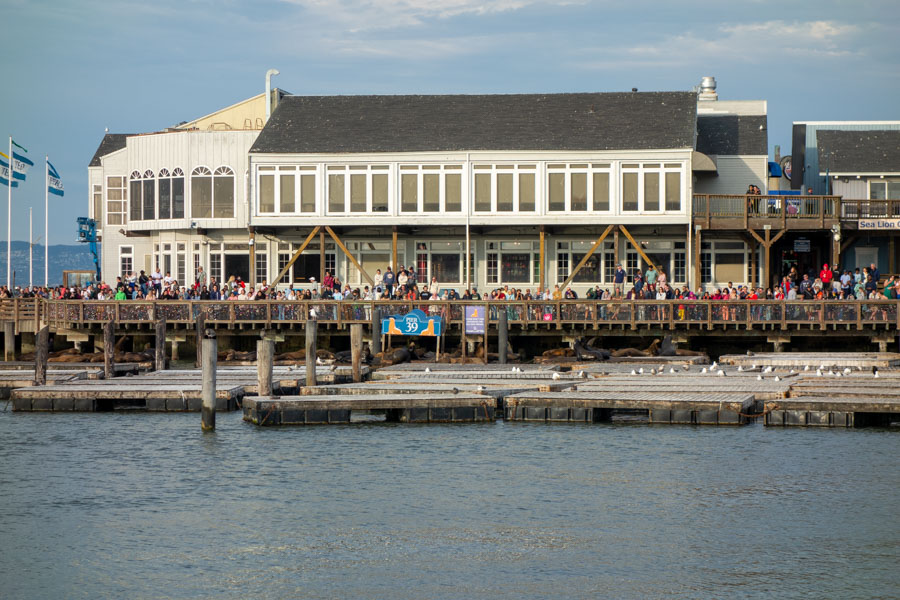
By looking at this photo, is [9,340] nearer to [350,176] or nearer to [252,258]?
[252,258]

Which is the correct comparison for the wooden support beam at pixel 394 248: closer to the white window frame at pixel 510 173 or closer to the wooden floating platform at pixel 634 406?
the white window frame at pixel 510 173

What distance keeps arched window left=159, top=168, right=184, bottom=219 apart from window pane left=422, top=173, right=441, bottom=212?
940 cm

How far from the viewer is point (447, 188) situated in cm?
4534

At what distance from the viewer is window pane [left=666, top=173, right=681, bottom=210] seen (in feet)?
145

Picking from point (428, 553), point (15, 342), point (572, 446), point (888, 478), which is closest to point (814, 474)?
point (888, 478)

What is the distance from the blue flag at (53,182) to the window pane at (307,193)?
2015 cm

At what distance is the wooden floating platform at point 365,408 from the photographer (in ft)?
86.2

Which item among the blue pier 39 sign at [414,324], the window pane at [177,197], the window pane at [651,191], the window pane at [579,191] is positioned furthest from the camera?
the window pane at [177,197]

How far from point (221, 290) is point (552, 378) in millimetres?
16567

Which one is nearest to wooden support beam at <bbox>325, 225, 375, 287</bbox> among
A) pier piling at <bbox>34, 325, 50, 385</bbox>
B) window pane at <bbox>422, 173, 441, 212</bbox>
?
window pane at <bbox>422, 173, 441, 212</bbox>

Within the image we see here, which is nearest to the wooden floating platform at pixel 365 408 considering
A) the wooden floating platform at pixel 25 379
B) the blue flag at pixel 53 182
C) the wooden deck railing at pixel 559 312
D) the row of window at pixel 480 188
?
the wooden floating platform at pixel 25 379

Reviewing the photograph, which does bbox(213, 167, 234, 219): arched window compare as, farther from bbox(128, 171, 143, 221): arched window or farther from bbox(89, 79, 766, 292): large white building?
bbox(128, 171, 143, 221): arched window

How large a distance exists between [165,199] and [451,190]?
36.5 ft

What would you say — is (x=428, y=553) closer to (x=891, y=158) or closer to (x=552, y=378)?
(x=552, y=378)
